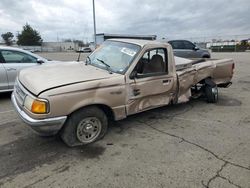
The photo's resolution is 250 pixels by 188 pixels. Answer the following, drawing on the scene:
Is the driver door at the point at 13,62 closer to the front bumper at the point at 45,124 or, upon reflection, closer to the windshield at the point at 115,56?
the windshield at the point at 115,56

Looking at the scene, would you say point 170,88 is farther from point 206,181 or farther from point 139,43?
point 206,181

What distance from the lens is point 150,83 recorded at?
14.7 ft

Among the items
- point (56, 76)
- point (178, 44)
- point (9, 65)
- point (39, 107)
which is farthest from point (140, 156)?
point (178, 44)

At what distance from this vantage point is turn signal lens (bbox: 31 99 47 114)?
3.24 metres

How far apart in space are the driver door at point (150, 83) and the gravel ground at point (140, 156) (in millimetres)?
509

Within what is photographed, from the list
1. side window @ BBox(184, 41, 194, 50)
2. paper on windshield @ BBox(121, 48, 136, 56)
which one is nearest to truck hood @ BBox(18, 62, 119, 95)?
paper on windshield @ BBox(121, 48, 136, 56)

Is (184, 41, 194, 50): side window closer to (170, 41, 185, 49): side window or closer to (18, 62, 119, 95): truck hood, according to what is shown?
(170, 41, 185, 49): side window

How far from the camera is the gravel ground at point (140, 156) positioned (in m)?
2.95

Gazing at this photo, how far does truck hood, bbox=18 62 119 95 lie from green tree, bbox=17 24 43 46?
255ft

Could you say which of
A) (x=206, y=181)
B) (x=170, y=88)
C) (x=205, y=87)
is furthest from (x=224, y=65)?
(x=206, y=181)

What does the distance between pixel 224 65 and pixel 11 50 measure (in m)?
6.19

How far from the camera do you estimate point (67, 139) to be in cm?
368

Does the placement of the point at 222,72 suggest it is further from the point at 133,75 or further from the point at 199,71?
the point at 133,75

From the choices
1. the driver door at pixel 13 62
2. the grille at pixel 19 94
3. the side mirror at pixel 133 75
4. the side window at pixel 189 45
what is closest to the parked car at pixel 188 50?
the side window at pixel 189 45
